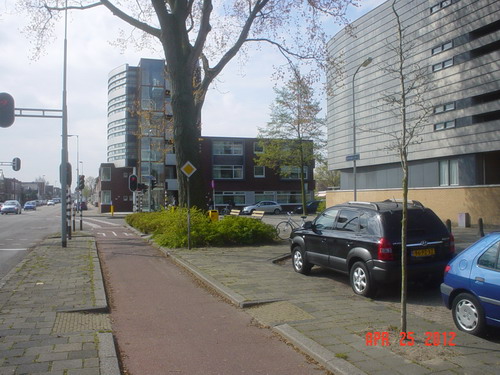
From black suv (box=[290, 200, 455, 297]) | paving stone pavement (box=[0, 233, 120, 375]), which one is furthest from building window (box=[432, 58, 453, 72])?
paving stone pavement (box=[0, 233, 120, 375])

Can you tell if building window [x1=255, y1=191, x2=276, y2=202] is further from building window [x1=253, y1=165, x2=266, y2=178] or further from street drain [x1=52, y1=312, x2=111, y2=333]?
street drain [x1=52, y1=312, x2=111, y2=333]

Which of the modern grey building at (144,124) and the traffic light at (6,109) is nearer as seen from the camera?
the traffic light at (6,109)

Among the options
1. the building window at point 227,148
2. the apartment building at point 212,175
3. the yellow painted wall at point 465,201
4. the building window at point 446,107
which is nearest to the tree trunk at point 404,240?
the yellow painted wall at point 465,201

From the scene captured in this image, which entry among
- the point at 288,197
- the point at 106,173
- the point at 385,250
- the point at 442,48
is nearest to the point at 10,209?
the point at 106,173

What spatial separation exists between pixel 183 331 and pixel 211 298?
193cm

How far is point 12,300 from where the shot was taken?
7.04 metres

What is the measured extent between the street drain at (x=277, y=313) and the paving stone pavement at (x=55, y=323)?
2.03m

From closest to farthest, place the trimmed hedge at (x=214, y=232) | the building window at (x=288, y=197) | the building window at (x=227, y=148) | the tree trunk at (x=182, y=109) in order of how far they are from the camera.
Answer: the trimmed hedge at (x=214, y=232)
the tree trunk at (x=182, y=109)
the building window at (x=227, y=148)
the building window at (x=288, y=197)

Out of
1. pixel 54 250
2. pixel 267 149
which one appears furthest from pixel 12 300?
pixel 267 149

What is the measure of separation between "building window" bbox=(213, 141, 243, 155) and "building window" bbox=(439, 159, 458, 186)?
104 feet

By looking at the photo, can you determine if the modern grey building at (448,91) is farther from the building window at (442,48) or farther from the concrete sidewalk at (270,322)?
the concrete sidewalk at (270,322)

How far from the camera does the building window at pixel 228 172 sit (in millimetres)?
53594

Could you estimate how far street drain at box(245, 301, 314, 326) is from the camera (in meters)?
6.04

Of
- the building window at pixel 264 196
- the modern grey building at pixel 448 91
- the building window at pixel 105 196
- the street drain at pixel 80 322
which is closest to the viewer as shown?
the street drain at pixel 80 322
